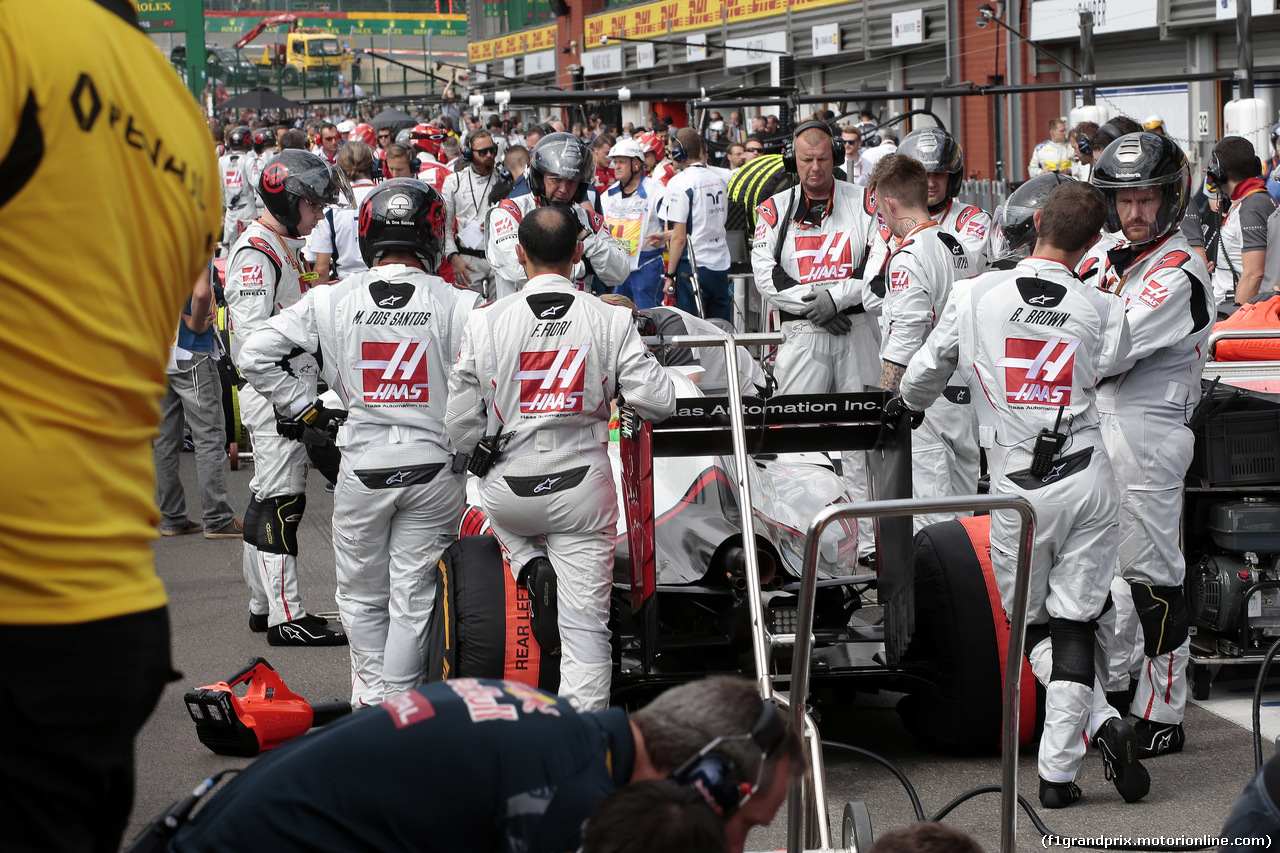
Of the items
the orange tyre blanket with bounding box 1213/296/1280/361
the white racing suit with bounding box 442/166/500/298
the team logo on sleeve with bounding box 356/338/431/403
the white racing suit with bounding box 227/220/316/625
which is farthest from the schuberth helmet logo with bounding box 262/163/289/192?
the white racing suit with bounding box 442/166/500/298

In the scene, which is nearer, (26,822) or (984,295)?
(26,822)

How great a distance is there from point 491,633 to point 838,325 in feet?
11.7

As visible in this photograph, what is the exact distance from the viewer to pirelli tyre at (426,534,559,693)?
4.91 metres

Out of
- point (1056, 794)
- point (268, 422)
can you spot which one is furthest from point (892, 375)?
point (268, 422)

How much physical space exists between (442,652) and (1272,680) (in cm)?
335

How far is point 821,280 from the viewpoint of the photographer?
7.98 metres

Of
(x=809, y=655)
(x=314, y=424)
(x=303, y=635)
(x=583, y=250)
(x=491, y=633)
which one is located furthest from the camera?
(x=583, y=250)

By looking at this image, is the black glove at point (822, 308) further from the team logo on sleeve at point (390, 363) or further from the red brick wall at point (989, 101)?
the red brick wall at point (989, 101)

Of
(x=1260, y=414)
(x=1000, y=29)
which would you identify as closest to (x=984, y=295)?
(x=1260, y=414)

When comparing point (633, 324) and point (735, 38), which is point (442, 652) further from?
point (735, 38)

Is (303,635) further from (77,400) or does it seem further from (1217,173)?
(1217,173)

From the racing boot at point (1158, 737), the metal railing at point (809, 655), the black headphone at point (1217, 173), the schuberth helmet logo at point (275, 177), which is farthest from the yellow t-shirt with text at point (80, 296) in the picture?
the black headphone at point (1217, 173)

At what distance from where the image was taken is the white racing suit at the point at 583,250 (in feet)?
24.3

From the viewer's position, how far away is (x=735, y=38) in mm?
35438
